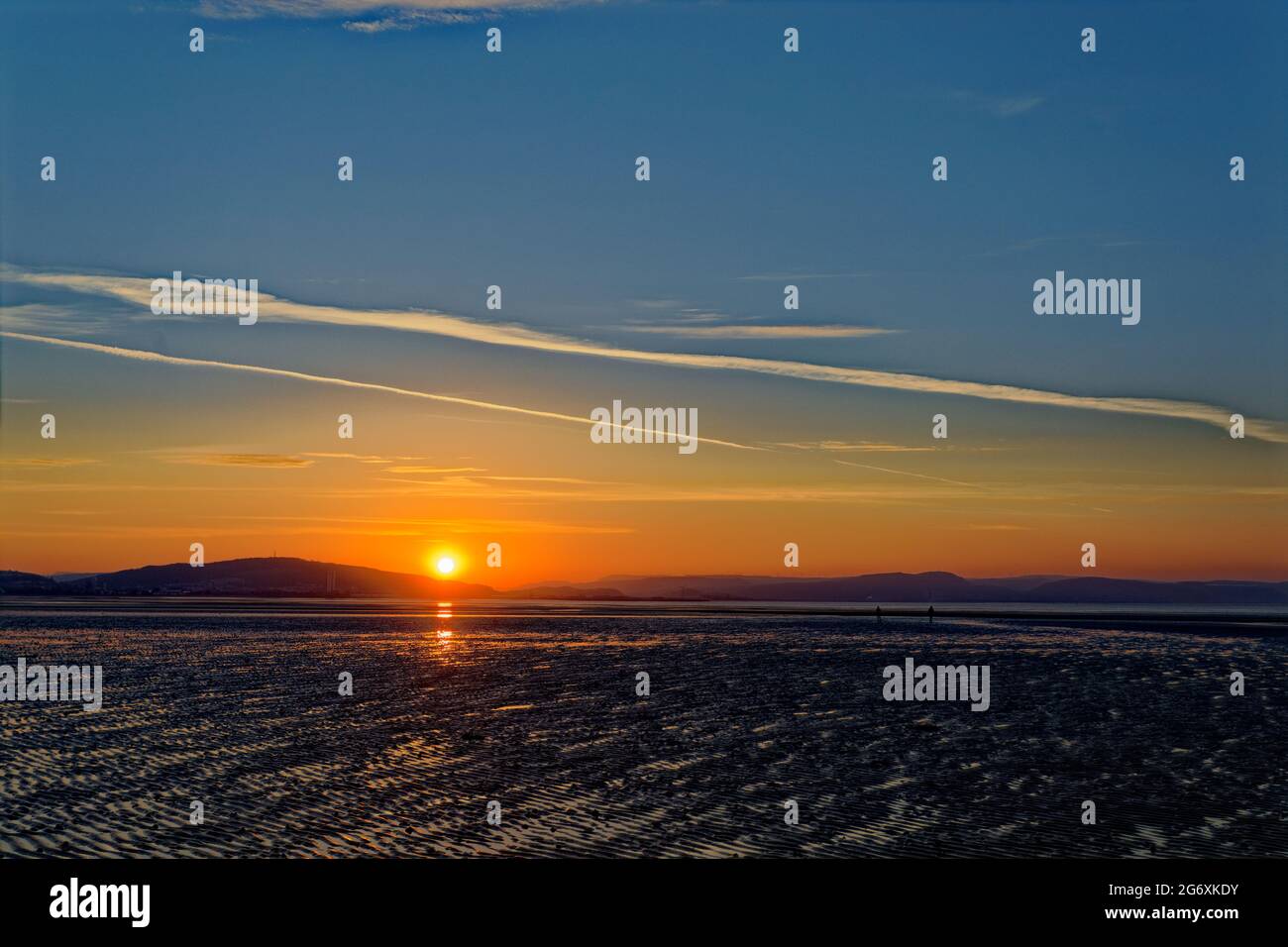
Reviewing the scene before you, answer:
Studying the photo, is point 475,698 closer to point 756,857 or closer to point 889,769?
point 889,769

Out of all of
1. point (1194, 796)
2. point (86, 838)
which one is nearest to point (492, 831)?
point (86, 838)

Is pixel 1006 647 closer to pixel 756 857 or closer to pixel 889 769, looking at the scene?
pixel 889 769
